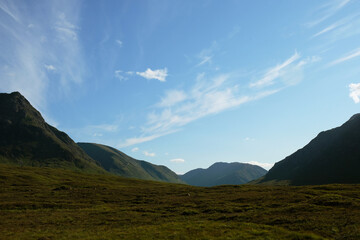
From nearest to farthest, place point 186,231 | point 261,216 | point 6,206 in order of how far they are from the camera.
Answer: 1. point 186,231
2. point 261,216
3. point 6,206

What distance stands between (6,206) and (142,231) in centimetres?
4482

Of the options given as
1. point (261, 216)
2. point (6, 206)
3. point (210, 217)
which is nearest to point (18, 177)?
point (6, 206)

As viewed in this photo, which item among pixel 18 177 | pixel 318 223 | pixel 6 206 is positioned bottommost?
pixel 318 223

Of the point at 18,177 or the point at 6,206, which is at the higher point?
the point at 18,177

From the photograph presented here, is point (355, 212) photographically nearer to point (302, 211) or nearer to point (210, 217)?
point (302, 211)

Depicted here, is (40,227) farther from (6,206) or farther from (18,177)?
(18,177)

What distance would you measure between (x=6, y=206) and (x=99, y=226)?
35105 millimetres

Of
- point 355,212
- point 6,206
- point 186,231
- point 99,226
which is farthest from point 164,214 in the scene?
point 6,206

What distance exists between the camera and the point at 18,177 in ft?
404

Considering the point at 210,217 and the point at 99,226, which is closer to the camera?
the point at 99,226

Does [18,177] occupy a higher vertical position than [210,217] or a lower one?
higher

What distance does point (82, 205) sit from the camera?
61.8m

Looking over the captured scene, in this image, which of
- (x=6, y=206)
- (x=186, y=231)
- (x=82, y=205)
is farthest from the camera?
(x=82, y=205)

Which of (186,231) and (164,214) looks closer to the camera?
(186,231)
